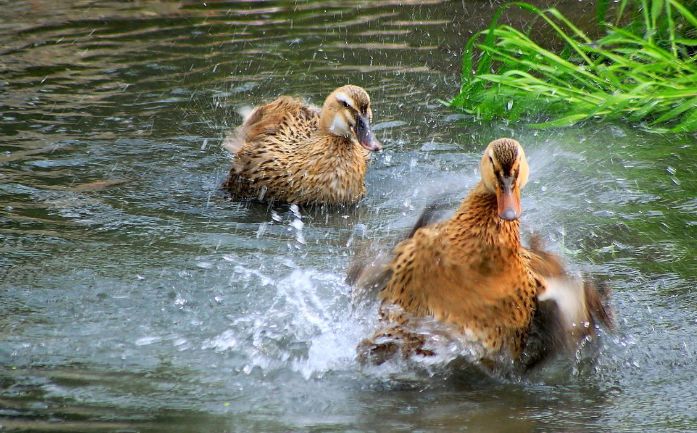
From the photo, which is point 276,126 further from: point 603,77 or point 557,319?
point 557,319

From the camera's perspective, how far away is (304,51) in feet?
33.1

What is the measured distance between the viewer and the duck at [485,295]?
4.57 meters

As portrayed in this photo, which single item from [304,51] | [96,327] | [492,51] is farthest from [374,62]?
[96,327]

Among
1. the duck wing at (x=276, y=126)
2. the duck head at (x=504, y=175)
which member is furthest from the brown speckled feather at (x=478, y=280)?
the duck wing at (x=276, y=126)

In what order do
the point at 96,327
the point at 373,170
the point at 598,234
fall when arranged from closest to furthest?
1. the point at 96,327
2. the point at 598,234
3. the point at 373,170

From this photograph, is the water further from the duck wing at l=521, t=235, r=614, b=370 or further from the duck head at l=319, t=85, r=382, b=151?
the duck head at l=319, t=85, r=382, b=151

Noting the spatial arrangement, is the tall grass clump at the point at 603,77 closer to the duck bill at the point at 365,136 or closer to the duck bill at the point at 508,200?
the duck bill at the point at 365,136

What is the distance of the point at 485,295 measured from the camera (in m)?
4.57

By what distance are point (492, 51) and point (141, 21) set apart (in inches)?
168

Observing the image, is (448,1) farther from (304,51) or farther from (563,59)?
(563,59)

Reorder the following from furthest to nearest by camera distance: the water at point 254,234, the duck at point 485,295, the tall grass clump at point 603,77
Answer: the tall grass clump at point 603,77
the duck at point 485,295
the water at point 254,234

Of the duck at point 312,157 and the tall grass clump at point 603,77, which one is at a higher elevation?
the tall grass clump at point 603,77

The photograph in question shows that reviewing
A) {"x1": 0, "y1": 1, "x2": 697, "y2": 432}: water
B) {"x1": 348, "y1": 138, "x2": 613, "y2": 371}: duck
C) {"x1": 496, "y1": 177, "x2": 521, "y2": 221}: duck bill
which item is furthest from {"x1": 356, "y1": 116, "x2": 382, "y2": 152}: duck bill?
{"x1": 496, "y1": 177, "x2": 521, "y2": 221}: duck bill

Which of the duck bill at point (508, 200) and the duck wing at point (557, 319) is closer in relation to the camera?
the duck bill at point (508, 200)
